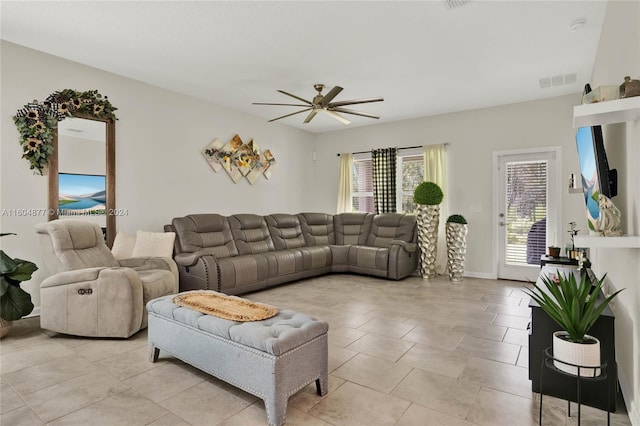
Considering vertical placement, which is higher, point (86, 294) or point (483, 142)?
point (483, 142)

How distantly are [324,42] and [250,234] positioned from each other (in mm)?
3110

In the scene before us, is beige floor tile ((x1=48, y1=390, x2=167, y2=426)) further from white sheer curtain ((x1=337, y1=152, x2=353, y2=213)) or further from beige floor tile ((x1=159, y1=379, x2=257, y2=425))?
white sheer curtain ((x1=337, y1=152, x2=353, y2=213))

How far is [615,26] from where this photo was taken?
244 cm

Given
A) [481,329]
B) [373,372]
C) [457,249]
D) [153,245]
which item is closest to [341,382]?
[373,372]

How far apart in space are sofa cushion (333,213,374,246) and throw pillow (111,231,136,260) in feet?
11.9

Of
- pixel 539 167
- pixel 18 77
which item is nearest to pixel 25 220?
pixel 18 77

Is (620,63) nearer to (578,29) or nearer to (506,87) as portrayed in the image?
(578,29)

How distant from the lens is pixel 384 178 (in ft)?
22.2

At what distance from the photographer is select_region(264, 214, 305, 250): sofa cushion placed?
5.97m

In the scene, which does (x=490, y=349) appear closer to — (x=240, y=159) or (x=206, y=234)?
(x=206, y=234)

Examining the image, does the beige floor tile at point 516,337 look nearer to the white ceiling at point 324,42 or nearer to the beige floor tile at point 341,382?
the beige floor tile at point 341,382

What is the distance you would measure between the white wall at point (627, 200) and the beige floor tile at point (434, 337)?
43.7 inches

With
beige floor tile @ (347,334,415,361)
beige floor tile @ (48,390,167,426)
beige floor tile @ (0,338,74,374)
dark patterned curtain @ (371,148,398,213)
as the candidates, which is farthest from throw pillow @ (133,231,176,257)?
dark patterned curtain @ (371,148,398,213)

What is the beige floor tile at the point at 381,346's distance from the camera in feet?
9.21
